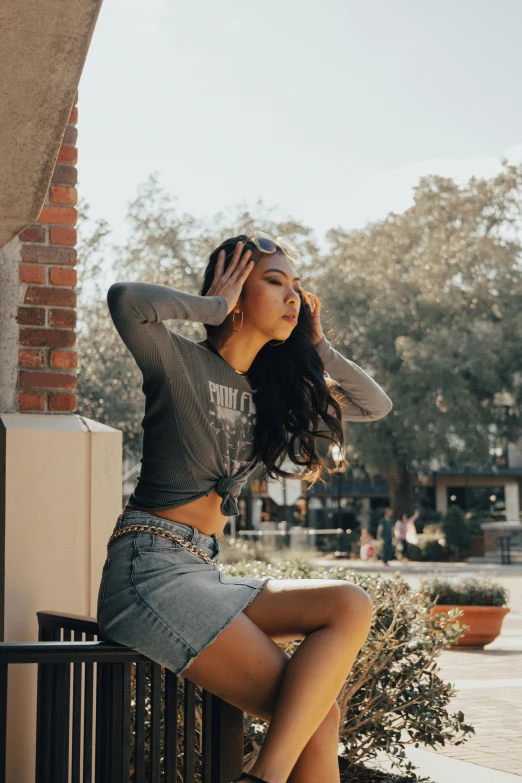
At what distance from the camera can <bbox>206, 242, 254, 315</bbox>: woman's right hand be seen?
293cm

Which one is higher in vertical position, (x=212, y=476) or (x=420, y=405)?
(x=420, y=405)

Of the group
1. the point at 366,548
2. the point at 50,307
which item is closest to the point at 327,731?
the point at 50,307

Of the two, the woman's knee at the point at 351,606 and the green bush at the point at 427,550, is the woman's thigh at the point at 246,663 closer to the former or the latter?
the woman's knee at the point at 351,606

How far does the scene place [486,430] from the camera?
3725 cm

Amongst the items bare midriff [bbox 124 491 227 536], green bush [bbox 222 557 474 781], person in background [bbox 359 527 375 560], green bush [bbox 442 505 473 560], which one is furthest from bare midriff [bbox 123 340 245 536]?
green bush [bbox 442 505 473 560]

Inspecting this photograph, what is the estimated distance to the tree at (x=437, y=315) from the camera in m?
35.2

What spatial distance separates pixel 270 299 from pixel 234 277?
129 millimetres

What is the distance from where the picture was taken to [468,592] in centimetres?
1180

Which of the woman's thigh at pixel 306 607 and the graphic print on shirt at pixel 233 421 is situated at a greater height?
the graphic print on shirt at pixel 233 421

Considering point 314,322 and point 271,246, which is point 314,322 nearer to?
point 314,322

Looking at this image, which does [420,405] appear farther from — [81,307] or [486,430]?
[81,307]

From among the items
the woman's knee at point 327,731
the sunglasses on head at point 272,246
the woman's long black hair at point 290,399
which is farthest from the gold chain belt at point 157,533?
the sunglasses on head at point 272,246

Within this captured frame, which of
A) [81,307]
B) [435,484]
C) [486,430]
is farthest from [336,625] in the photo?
[435,484]

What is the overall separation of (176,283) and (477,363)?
37.2 feet
